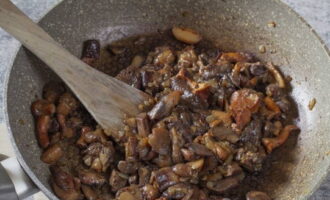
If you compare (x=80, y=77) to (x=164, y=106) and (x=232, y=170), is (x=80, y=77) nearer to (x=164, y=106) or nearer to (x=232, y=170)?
(x=164, y=106)

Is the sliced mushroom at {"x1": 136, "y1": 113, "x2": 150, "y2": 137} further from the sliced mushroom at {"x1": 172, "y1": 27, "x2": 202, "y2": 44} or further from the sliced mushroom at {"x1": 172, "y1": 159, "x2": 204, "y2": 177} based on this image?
the sliced mushroom at {"x1": 172, "y1": 27, "x2": 202, "y2": 44}

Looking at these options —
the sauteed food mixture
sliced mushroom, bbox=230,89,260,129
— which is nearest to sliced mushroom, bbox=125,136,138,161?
the sauteed food mixture

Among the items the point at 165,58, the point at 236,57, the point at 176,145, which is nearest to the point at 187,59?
the point at 165,58

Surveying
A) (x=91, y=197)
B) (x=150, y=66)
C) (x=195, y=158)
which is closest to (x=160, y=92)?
(x=150, y=66)

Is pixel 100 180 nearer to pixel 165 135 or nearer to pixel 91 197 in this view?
pixel 91 197

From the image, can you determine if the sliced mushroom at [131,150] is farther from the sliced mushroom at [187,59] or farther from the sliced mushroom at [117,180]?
the sliced mushroom at [187,59]
